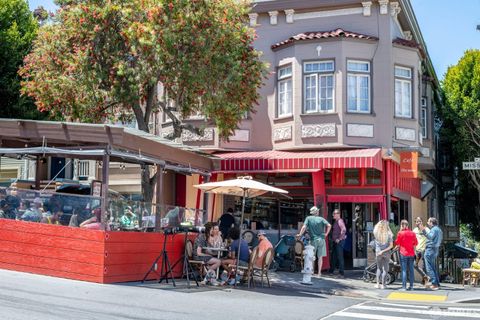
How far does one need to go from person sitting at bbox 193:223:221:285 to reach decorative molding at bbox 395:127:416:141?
7.94m

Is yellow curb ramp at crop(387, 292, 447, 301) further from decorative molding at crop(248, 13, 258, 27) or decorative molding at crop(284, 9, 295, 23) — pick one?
decorative molding at crop(248, 13, 258, 27)

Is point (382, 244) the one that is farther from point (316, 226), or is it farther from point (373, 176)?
point (373, 176)

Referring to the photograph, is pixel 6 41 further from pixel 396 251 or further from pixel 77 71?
pixel 396 251

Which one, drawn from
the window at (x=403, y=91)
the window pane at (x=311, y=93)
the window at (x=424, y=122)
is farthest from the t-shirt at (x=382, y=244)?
the window at (x=424, y=122)

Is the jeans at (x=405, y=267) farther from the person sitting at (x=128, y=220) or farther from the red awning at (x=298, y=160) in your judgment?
the person sitting at (x=128, y=220)

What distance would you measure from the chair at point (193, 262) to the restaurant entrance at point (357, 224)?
7536 mm

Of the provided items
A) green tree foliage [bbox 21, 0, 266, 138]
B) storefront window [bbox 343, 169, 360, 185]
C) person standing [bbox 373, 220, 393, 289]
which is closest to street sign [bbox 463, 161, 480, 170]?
person standing [bbox 373, 220, 393, 289]

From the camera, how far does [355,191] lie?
20375mm

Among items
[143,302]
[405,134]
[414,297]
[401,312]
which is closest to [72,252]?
[143,302]

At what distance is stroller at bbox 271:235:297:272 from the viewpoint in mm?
18328

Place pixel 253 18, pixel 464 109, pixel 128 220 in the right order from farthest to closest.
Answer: pixel 464 109
pixel 253 18
pixel 128 220

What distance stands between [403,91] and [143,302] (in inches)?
525

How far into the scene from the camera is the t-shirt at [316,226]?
1645 centimetres

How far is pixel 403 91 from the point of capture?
21016mm
